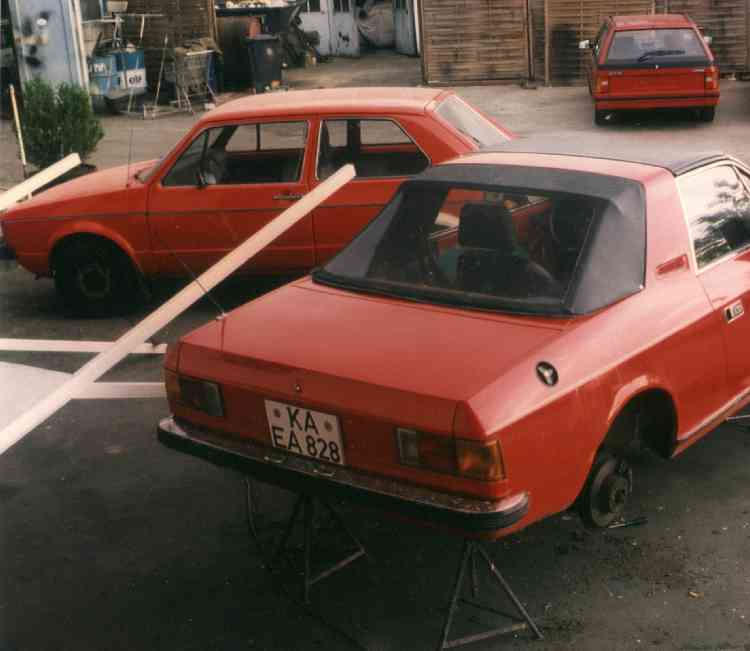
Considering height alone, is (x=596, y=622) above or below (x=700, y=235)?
below

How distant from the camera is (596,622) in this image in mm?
4227

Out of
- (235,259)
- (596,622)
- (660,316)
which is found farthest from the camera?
(660,316)

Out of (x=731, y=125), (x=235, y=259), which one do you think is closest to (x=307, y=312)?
(x=235, y=259)

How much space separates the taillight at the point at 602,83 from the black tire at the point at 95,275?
919 cm

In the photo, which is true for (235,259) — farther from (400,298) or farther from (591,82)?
(591,82)

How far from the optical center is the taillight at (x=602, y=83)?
1577cm

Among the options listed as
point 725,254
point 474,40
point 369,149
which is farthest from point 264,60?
point 725,254

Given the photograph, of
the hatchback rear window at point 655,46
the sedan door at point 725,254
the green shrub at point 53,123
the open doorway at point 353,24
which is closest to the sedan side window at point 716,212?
the sedan door at point 725,254

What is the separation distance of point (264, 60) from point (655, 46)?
7.51m

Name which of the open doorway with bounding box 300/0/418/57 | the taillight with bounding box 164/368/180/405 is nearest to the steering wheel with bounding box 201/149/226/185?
the taillight with bounding box 164/368/180/405

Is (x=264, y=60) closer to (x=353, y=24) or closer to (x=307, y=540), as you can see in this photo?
(x=353, y=24)

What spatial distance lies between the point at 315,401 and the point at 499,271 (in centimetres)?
102

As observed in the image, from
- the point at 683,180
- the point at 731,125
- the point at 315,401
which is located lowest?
the point at 731,125

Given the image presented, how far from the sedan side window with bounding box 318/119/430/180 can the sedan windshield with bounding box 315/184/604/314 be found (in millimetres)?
2895
